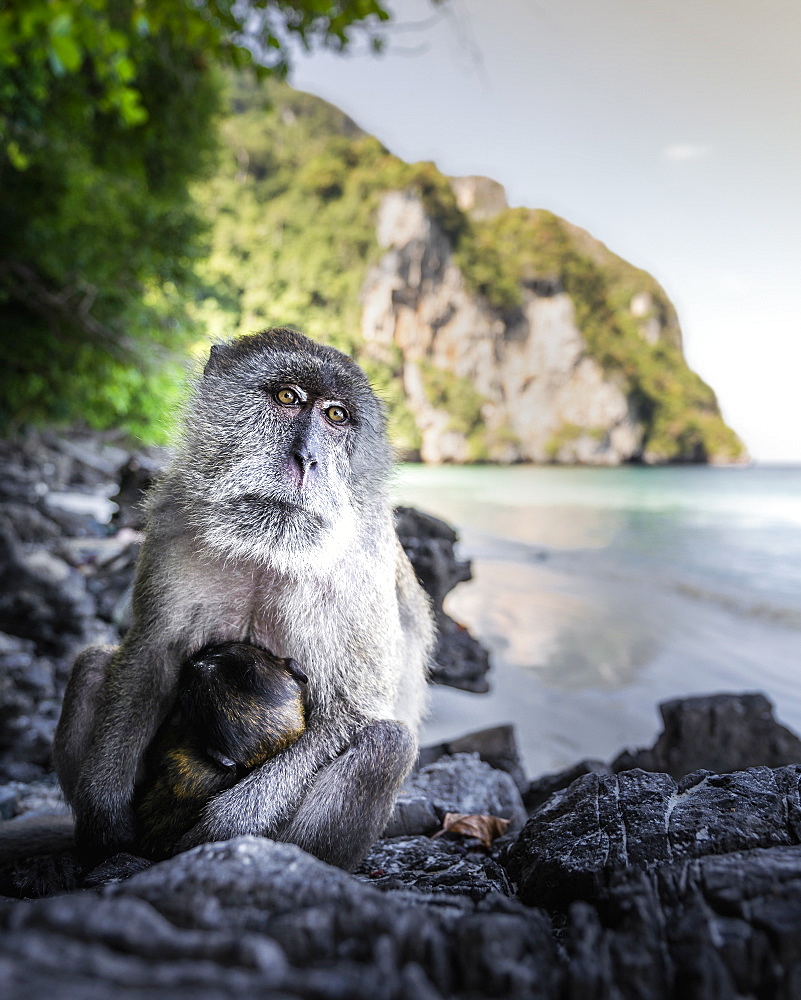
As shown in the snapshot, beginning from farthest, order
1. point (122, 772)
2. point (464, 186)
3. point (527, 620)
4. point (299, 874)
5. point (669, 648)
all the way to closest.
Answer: point (464, 186) → point (527, 620) → point (669, 648) → point (122, 772) → point (299, 874)

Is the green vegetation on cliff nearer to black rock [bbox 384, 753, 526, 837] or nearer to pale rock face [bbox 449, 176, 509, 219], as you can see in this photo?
black rock [bbox 384, 753, 526, 837]

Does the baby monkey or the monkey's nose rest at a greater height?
the monkey's nose

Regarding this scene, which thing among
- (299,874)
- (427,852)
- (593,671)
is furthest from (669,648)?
(299,874)

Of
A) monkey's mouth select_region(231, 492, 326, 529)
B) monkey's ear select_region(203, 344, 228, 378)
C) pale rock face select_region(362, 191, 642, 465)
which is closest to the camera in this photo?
monkey's mouth select_region(231, 492, 326, 529)

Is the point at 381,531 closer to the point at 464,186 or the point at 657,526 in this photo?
the point at 657,526

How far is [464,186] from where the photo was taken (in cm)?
6800

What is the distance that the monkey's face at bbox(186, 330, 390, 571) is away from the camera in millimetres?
2117

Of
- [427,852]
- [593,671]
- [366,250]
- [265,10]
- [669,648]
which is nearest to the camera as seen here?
[427,852]

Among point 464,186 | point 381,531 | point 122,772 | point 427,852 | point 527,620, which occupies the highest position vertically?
point 464,186

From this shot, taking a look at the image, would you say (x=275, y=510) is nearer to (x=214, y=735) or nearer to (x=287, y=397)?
(x=287, y=397)

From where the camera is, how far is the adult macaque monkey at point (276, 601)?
202 cm

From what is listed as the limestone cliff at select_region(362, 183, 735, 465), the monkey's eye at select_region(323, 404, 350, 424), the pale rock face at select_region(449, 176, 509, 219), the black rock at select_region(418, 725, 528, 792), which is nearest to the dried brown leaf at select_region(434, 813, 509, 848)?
the black rock at select_region(418, 725, 528, 792)

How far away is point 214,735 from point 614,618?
9.11 m

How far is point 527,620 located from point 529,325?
58.0 metres
